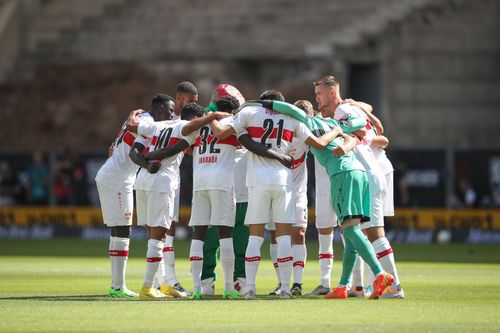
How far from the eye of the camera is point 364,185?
15516 millimetres

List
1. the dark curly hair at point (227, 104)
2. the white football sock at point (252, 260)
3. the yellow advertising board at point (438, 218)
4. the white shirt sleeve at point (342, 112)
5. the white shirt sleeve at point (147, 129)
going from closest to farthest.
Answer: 1. the white football sock at point (252, 260)
2. the white shirt sleeve at point (342, 112)
3. the white shirt sleeve at point (147, 129)
4. the dark curly hair at point (227, 104)
5. the yellow advertising board at point (438, 218)

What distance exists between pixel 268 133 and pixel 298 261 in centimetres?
195

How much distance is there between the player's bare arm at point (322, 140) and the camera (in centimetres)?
1530

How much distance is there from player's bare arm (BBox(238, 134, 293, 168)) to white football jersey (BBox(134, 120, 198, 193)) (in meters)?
0.76

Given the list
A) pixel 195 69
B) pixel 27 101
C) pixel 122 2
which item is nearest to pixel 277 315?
pixel 195 69

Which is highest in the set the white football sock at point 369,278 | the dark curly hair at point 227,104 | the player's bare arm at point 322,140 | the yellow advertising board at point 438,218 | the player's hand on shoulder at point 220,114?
the dark curly hair at point 227,104

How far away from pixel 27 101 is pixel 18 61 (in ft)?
7.02

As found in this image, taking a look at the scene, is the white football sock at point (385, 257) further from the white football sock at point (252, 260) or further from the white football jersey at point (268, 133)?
the white football sock at point (252, 260)

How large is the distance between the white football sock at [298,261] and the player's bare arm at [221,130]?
1.96m

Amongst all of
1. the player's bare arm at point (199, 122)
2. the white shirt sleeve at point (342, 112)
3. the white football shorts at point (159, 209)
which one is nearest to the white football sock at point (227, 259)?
the white football shorts at point (159, 209)

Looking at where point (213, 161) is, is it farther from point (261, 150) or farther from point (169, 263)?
point (169, 263)

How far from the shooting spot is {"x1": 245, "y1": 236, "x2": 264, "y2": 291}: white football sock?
15258 millimetres

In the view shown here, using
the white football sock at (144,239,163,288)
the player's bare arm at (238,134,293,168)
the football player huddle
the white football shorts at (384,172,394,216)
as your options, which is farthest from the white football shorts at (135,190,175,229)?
the white football shorts at (384,172,394,216)

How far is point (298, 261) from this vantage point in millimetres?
16453
